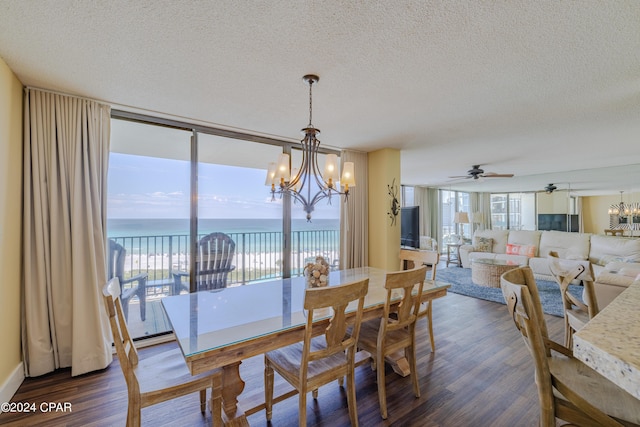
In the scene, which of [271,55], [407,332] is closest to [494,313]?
[407,332]

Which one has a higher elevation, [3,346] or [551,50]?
[551,50]

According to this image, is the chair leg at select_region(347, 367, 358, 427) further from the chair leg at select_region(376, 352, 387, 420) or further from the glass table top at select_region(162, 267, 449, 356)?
the glass table top at select_region(162, 267, 449, 356)

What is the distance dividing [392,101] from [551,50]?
44.1 inches

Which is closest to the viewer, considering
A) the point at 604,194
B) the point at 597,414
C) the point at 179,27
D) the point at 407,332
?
the point at 597,414

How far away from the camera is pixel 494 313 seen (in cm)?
376

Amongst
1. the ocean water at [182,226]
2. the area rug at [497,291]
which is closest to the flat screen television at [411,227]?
the area rug at [497,291]

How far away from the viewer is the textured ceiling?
1.44 m

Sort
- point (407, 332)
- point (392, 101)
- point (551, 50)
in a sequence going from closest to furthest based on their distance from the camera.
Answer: point (551, 50) → point (407, 332) → point (392, 101)

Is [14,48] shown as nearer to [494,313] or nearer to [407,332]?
[407,332]

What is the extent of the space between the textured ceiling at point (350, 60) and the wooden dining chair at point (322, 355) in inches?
56.9

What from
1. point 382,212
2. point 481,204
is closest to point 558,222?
point 481,204

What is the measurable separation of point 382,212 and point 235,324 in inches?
121

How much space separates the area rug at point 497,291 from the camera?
4.02m

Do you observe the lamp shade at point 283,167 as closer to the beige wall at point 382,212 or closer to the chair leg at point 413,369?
the chair leg at point 413,369
